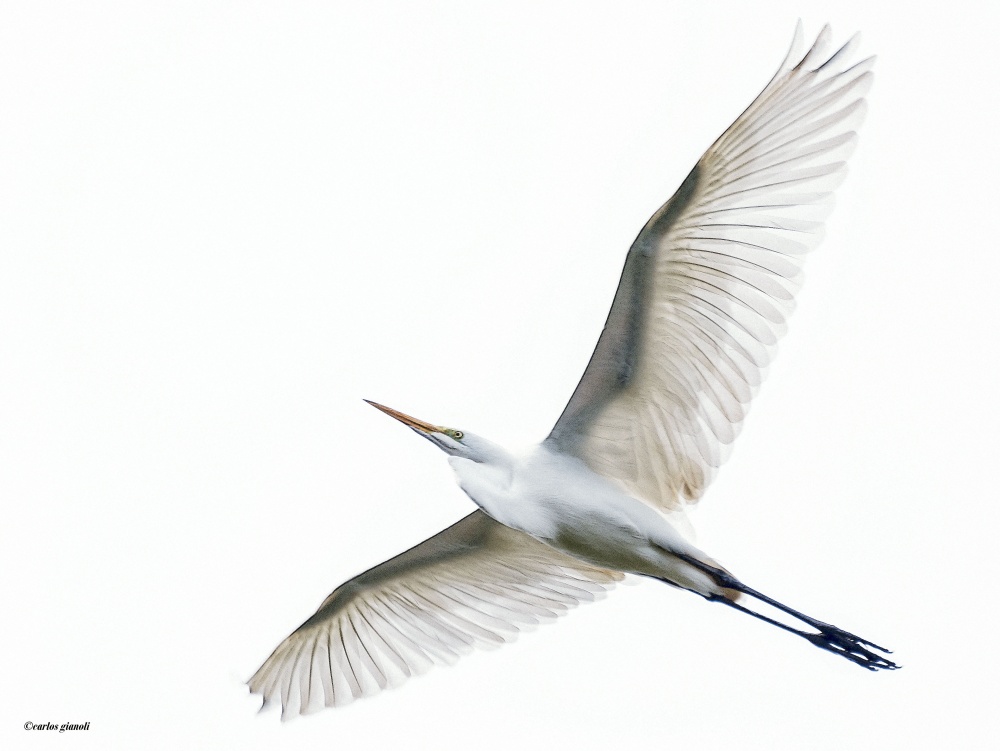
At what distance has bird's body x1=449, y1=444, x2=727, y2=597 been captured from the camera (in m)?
6.98

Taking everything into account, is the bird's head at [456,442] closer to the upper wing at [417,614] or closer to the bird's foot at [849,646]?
the upper wing at [417,614]

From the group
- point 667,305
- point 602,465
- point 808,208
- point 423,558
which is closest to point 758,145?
point 808,208

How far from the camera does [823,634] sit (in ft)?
23.9

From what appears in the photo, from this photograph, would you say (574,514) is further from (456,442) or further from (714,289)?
(714,289)

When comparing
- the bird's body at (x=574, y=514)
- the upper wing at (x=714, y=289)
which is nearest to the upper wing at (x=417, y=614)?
the bird's body at (x=574, y=514)

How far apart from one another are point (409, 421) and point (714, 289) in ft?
5.83

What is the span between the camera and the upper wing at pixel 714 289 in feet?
20.2

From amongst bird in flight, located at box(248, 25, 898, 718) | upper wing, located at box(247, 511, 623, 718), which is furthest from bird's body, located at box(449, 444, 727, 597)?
upper wing, located at box(247, 511, 623, 718)

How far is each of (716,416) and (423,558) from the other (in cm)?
Result: 208

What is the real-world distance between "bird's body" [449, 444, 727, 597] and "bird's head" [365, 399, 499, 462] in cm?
2

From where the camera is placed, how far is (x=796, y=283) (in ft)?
21.0

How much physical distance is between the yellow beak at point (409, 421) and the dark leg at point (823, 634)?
1431 millimetres

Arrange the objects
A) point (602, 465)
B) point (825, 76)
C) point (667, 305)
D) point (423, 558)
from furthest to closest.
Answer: point (423, 558) < point (602, 465) < point (667, 305) < point (825, 76)

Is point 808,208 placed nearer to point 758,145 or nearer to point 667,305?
point 758,145
